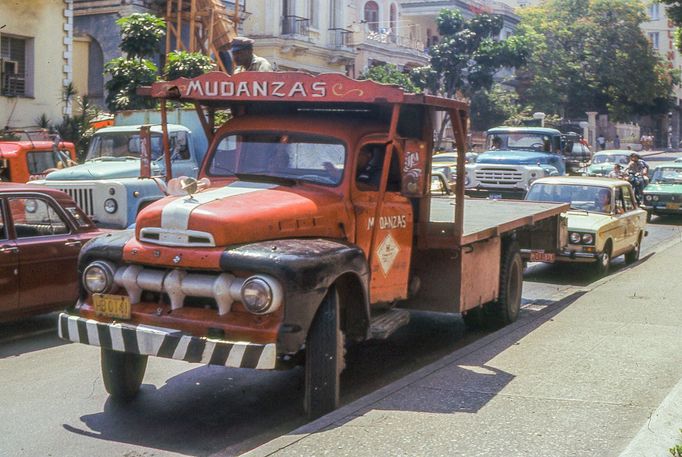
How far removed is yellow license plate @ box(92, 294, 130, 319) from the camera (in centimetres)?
645

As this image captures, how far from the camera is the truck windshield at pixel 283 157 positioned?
7.52m

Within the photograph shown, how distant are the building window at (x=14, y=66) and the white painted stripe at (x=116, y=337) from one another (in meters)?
18.7

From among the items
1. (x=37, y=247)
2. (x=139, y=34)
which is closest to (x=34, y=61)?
(x=139, y=34)

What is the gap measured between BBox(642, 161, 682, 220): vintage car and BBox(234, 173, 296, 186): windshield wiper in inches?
796

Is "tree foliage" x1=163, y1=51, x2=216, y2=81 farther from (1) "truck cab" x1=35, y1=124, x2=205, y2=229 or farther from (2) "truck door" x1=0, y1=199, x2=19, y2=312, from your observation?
(2) "truck door" x1=0, y1=199, x2=19, y2=312

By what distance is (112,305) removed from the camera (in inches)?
256

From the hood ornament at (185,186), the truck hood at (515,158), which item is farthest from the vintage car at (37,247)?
the truck hood at (515,158)

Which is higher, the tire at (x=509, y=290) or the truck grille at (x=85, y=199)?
the truck grille at (x=85, y=199)

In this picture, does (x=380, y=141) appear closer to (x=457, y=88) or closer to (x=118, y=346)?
(x=118, y=346)

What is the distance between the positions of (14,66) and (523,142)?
43.1ft

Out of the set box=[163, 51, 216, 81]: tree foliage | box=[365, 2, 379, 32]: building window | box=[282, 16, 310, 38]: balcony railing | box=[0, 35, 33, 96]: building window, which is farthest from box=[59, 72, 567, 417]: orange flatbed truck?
box=[365, 2, 379, 32]: building window

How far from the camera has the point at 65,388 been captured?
752 cm

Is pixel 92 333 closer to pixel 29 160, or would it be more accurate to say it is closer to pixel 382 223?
pixel 382 223

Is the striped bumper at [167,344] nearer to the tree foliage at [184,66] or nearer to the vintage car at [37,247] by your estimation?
the vintage car at [37,247]
